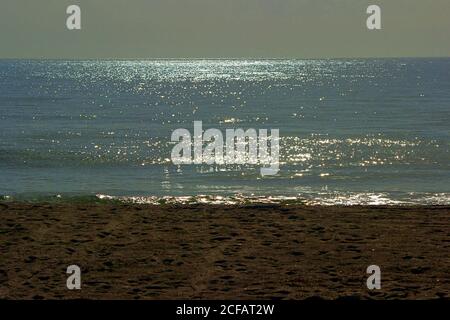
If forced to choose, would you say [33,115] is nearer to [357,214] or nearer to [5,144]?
[5,144]

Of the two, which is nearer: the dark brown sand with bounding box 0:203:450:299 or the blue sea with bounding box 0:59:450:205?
the dark brown sand with bounding box 0:203:450:299

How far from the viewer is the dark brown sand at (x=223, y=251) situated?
11.0 metres

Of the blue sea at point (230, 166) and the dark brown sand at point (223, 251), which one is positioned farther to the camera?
the blue sea at point (230, 166)

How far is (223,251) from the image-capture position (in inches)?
530

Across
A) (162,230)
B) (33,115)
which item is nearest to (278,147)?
(162,230)

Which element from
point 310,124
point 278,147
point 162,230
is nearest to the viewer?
point 162,230

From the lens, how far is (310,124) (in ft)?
175

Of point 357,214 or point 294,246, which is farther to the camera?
point 357,214

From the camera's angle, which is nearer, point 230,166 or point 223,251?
point 223,251

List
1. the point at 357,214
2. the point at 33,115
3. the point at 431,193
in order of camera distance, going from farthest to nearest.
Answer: the point at 33,115 < the point at 431,193 < the point at 357,214

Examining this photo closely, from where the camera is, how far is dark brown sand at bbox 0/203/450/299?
11008mm
